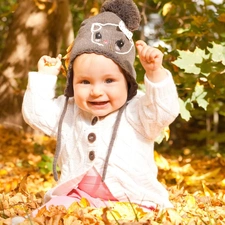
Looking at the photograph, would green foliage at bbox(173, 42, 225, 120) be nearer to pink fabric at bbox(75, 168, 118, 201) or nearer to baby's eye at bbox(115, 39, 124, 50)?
baby's eye at bbox(115, 39, 124, 50)

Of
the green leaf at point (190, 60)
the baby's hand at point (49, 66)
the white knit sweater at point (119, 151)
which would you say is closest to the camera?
the white knit sweater at point (119, 151)

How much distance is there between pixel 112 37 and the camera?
7.97 ft

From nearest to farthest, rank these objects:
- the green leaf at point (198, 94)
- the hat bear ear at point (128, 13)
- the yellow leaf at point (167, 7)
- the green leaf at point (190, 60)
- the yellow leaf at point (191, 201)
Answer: the hat bear ear at point (128, 13) → the yellow leaf at point (191, 201) → the green leaf at point (190, 60) → the green leaf at point (198, 94) → the yellow leaf at point (167, 7)

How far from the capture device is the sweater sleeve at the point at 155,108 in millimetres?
2271

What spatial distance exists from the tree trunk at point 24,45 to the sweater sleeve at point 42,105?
331cm

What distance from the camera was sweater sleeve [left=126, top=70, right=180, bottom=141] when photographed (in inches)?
89.4

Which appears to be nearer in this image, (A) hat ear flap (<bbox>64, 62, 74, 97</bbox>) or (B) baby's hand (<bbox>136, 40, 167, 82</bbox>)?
(B) baby's hand (<bbox>136, 40, 167, 82</bbox>)

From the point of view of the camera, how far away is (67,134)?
2621mm

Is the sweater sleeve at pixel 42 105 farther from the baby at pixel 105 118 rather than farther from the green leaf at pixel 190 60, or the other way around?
the green leaf at pixel 190 60

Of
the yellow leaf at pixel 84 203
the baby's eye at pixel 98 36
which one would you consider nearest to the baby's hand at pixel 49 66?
the baby's eye at pixel 98 36

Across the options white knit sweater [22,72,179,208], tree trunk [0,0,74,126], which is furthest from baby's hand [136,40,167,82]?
tree trunk [0,0,74,126]

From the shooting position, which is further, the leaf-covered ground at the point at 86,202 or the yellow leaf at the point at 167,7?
the yellow leaf at the point at 167,7

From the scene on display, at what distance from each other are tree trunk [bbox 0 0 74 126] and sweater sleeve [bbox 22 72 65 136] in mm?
3306

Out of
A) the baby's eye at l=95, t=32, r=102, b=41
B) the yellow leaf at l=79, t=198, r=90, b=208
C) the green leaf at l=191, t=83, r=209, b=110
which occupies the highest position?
the baby's eye at l=95, t=32, r=102, b=41
